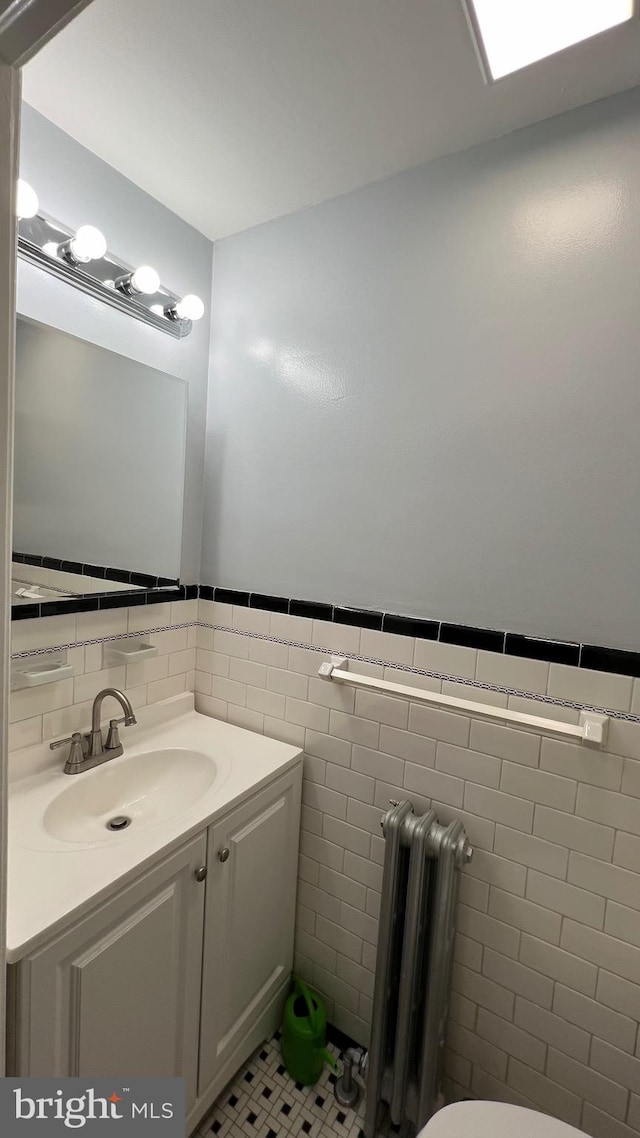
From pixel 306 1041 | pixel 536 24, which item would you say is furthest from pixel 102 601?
pixel 536 24

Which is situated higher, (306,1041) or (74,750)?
(74,750)

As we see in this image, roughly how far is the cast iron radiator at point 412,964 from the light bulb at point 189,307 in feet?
5.10

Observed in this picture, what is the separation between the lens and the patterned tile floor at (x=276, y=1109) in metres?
1.23

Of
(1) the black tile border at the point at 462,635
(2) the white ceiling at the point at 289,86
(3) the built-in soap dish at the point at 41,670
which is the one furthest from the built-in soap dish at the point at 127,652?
(2) the white ceiling at the point at 289,86

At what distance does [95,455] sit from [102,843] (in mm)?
1012

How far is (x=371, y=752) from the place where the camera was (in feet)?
4.48

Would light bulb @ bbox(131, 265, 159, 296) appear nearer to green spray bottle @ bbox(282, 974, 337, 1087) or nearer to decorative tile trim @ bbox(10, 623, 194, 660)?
decorative tile trim @ bbox(10, 623, 194, 660)

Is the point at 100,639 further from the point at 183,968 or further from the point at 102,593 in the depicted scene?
the point at 183,968

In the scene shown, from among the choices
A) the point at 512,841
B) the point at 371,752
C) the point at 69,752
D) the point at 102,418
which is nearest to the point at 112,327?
the point at 102,418

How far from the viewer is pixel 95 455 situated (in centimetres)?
138

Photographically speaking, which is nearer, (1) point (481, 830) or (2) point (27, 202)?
(2) point (27, 202)

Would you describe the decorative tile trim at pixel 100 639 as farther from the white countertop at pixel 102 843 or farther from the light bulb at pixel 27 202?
the light bulb at pixel 27 202

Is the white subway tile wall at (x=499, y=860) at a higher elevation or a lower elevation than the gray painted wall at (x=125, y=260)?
lower

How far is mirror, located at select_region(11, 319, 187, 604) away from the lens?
1.21 m
